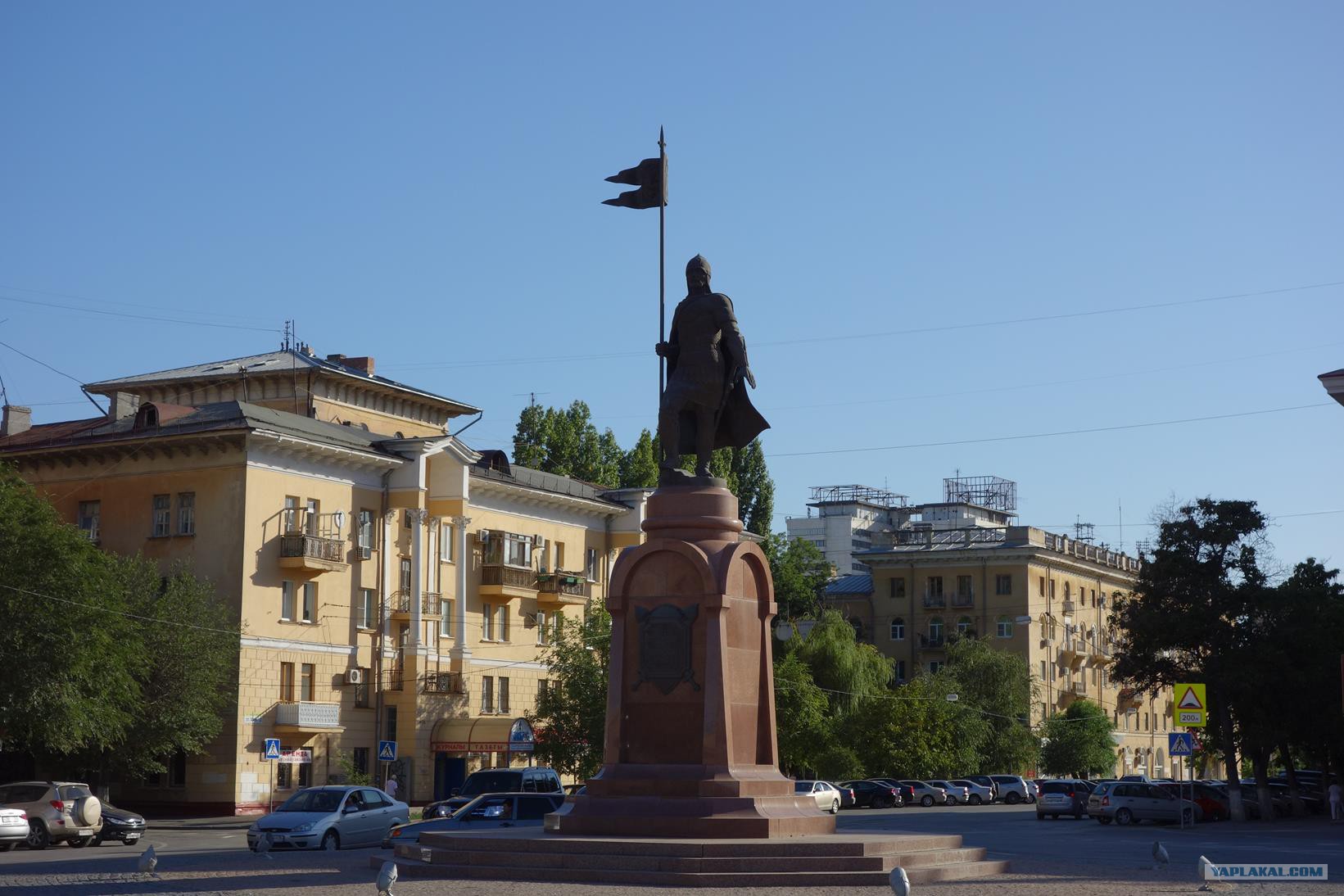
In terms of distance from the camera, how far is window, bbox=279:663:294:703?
53094 mm

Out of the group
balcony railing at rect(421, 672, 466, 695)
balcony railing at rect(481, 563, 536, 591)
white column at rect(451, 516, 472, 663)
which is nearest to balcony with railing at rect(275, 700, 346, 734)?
balcony railing at rect(421, 672, 466, 695)

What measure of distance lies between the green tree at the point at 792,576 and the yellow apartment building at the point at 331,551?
17089 mm

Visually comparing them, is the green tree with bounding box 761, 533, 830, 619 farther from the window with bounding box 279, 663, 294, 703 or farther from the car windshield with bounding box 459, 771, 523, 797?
the car windshield with bounding box 459, 771, 523, 797

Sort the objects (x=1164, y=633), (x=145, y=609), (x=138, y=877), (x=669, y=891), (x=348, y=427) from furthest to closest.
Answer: (x=348, y=427) < (x=1164, y=633) < (x=145, y=609) < (x=138, y=877) < (x=669, y=891)

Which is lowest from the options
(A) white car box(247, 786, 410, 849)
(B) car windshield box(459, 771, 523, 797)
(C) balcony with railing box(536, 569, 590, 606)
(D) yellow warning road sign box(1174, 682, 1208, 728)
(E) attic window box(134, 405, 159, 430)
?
(A) white car box(247, 786, 410, 849)

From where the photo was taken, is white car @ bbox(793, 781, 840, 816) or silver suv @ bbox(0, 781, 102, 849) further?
white car @ bbox(793, 781, 840, 816)

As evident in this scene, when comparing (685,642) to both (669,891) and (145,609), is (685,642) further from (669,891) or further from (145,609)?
(145,609)

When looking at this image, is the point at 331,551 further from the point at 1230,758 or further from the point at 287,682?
the point at 1230,758

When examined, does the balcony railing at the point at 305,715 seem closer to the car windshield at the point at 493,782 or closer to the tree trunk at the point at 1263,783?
the car windshield at the point at 493,782

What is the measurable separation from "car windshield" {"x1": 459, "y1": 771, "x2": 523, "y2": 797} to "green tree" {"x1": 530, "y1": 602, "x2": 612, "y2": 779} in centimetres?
1127

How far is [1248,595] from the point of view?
5500 centimetres

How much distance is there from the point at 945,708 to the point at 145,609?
38697 millimetres

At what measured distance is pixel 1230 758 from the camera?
180 feet

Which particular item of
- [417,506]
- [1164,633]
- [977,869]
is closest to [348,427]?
[417,506]
